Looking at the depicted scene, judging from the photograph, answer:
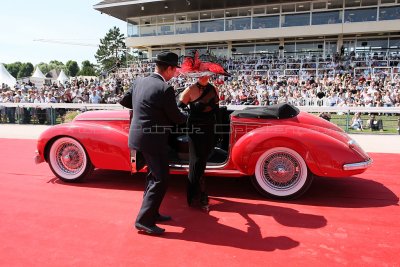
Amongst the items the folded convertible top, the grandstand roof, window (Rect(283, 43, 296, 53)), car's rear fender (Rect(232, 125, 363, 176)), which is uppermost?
the grandstand roof

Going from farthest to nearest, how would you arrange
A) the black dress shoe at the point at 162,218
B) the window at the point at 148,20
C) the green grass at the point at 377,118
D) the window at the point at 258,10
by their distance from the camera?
1. the window at the point at 148,20
2. the window at the point at 258,10
3. the green grass at the point at 377,118
4. the black dress shoe at the point at 162,218

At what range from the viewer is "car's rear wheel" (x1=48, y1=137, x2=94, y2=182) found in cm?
514

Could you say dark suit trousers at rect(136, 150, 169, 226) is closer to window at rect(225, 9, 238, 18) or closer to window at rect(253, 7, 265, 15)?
window at rect(253, 7, 265, 15)

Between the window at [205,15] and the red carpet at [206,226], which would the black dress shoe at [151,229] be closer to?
the red carpet at [206,226]

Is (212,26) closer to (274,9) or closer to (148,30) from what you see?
(274,9)

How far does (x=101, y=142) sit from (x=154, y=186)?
1.82m

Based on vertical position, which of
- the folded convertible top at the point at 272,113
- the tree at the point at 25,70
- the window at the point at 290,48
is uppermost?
the tree at the point at 25,70

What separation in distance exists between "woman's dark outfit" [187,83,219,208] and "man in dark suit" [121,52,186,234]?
497mm

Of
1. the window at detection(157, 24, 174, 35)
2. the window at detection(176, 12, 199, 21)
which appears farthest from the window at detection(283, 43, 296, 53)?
the window at detection(157, 24, 174, 35)

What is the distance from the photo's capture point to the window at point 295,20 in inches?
1016

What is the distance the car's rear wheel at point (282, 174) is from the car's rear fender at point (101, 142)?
6.26ft

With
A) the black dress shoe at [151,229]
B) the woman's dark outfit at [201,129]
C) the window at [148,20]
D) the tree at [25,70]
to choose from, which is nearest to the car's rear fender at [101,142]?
the woman's dark outfit at [201,129]

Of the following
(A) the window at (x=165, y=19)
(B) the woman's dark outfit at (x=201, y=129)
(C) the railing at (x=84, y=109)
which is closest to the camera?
(B) the woman's dark outfit at (x=201, y=129)

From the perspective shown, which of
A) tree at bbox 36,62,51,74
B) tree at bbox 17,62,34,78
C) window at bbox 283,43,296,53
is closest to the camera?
window at bbox 283,43,296,53
